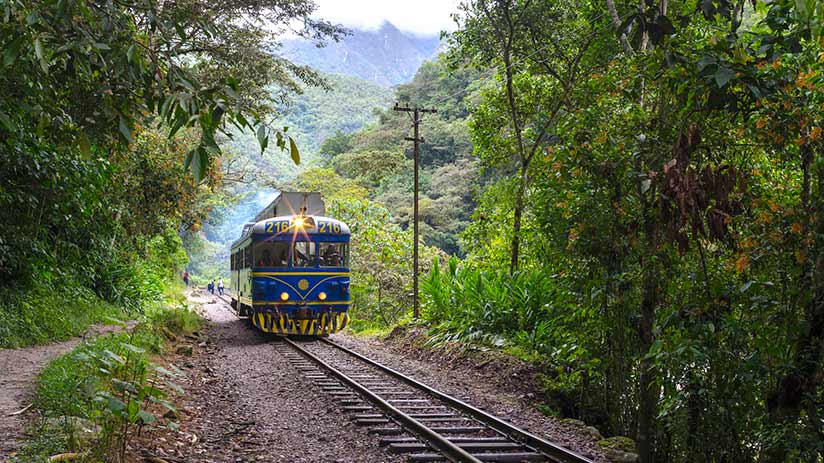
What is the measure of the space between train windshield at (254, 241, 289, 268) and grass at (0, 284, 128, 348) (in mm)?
3367

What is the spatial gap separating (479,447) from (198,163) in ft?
15.1

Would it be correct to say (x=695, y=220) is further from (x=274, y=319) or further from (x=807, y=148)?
(x=274, y=319)

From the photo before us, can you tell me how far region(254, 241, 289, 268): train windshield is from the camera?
15.5m

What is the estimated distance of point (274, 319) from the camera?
15867mm

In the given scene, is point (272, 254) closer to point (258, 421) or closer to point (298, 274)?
point (298, 274)

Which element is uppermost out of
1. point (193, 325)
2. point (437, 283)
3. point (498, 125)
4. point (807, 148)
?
point (498, 125)

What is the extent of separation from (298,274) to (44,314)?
5.25 meters

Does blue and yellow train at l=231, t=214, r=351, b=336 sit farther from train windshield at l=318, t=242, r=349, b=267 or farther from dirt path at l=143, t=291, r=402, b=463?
dirt path at l=143, t=291, r=402, b=463

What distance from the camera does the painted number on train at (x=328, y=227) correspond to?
1577 cm

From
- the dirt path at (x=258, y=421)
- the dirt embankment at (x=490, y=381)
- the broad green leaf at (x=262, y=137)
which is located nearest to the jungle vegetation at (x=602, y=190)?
the broad green leaf at (x=262, y=137)

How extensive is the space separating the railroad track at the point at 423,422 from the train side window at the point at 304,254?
170 inches

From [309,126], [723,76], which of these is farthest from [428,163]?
[309,126]

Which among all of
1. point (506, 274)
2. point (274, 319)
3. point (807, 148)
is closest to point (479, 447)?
point (807, 148)

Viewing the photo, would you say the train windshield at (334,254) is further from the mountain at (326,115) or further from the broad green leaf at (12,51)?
the mountain at (326,115)
